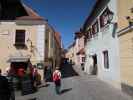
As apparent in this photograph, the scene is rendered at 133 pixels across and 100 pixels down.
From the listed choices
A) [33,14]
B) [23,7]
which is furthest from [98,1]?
[23,7]

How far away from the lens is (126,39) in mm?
10422

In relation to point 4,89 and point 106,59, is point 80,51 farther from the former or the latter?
point 4,89

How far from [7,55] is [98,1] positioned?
31.4 feet

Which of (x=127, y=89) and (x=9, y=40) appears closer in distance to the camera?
(x=127, y=89)

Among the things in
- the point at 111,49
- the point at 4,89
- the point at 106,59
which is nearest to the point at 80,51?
the point at 106,59

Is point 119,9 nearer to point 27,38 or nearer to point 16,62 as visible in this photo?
point 27,38

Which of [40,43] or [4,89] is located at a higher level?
[40,43]

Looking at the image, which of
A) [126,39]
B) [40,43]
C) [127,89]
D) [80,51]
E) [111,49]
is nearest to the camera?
[127,89]

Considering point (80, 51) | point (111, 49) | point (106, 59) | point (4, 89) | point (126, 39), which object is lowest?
point (4, 89)

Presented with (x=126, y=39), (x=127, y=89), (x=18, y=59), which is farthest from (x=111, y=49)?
(x=18, y=59)

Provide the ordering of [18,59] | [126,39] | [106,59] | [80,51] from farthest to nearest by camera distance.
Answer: [80,51], [18,59], [106,59], [126,39]

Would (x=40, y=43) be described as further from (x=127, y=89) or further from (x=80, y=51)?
(x=80, y=51)

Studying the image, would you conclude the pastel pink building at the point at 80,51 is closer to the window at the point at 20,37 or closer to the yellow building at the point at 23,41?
the yellow building at the point at 23,41

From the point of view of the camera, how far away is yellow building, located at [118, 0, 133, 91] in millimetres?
9977
